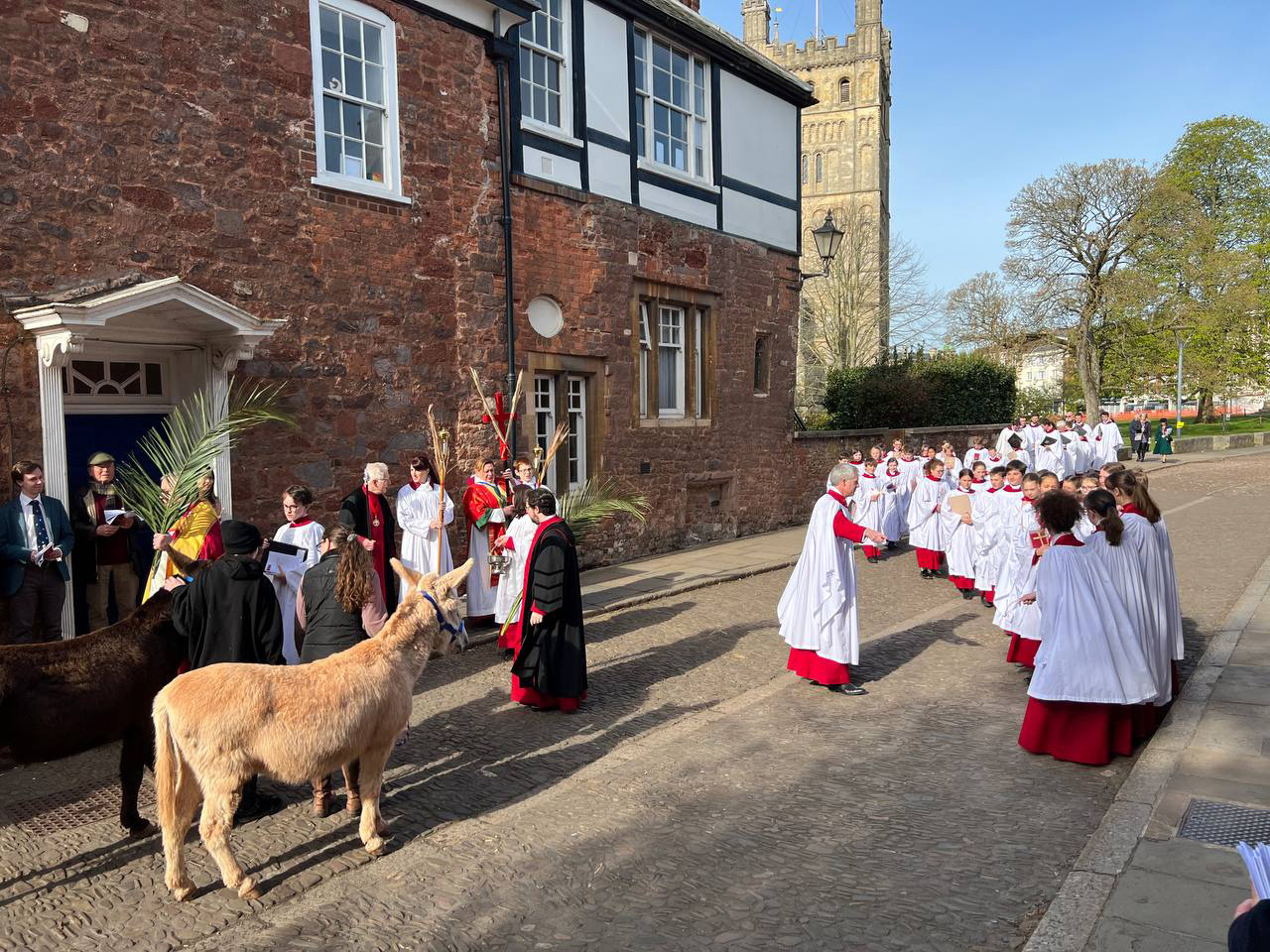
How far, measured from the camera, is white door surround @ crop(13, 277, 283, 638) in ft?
25.3

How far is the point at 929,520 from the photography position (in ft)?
44.7

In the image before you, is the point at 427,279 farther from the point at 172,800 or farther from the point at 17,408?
the point at 172,800

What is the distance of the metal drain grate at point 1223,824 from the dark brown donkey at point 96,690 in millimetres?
5746

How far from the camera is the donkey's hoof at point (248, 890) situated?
4.43m

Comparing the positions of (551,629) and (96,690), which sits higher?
(96,690)

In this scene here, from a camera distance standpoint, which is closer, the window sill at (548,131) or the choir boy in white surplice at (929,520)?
the window sill at (548,131)

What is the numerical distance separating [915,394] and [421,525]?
17.0 meters

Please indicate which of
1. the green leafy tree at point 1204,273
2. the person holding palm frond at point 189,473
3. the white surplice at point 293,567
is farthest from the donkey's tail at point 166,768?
the green leafy tree at point 1204,273

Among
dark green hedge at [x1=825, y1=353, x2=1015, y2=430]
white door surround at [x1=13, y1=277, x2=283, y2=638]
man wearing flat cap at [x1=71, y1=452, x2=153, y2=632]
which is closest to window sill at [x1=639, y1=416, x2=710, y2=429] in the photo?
white door surround at [x1=13, y1=277, x2=283, y2=638]

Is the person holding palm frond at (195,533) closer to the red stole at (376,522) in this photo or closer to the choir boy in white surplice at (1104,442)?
the red stole at (376,522)

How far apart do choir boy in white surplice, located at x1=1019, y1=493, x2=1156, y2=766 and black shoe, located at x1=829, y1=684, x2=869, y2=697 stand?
1.59 m

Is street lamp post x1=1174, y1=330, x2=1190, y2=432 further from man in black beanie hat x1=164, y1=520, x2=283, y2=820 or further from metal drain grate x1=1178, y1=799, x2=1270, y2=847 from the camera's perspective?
man in black beanie hat x1=164, y1=520, x2=283, y2=820

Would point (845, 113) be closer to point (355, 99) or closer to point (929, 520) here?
point (929, 520)

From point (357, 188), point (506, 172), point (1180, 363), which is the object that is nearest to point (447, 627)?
point (357, 188)
